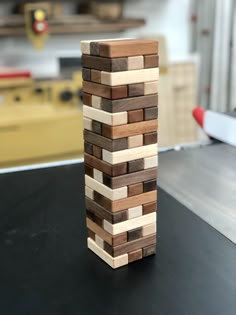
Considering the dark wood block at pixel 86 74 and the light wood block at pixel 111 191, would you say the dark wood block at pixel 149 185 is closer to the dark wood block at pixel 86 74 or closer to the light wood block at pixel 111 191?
the light wood block at pixel 111 191

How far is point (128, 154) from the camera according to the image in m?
0.58

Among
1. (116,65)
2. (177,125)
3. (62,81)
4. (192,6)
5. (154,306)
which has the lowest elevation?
(177,125)

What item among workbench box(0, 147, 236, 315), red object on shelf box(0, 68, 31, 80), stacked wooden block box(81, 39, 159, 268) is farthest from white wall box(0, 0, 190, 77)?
stacked wooden block box(81, 39, 159, 268)

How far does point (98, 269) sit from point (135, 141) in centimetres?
19

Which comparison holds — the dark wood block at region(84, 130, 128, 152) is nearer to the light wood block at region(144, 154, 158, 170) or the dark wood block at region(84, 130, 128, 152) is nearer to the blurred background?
the light wood block at region(144, 154, 158, 170)

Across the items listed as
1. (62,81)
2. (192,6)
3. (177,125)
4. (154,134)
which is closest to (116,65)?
(154,134)

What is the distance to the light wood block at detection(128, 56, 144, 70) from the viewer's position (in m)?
0.55

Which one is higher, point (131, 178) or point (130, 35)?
point (130, 35)

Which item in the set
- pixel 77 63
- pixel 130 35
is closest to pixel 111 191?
pixel 77 63

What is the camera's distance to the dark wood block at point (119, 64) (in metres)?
0.54

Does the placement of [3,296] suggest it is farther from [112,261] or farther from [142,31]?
[142,31]

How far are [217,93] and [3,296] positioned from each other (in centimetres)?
202

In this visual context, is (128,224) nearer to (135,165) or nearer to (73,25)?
(135,165)

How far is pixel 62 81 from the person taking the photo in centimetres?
182
